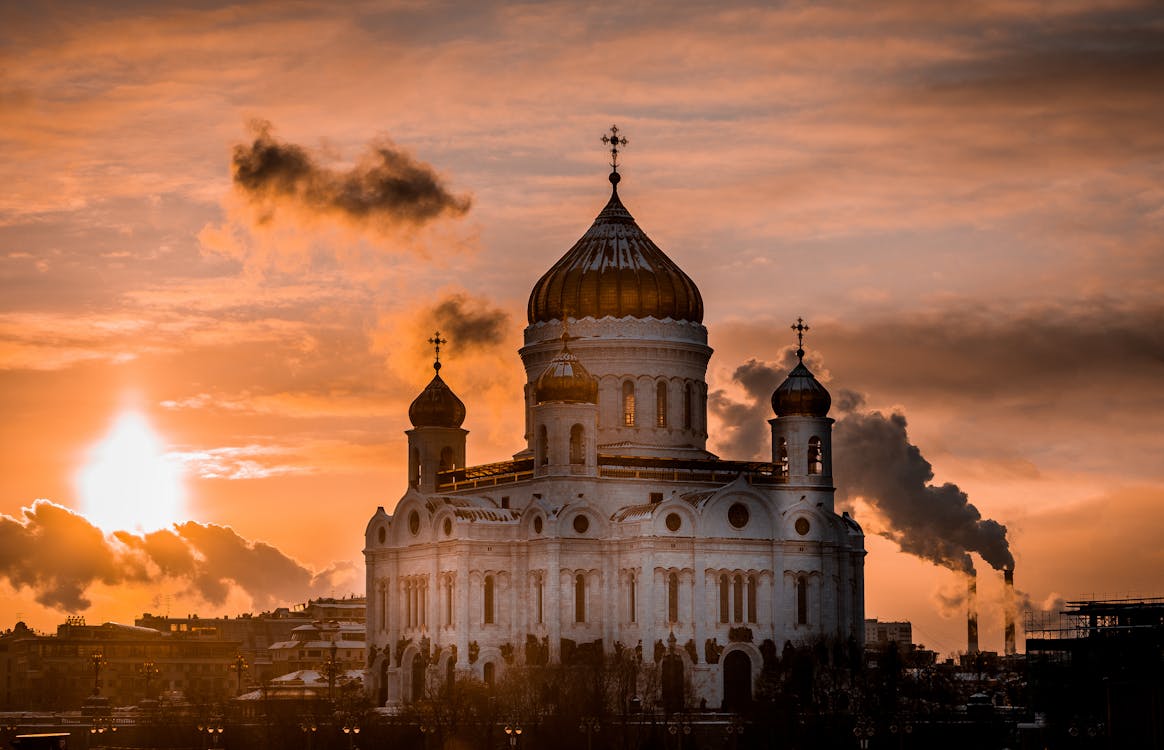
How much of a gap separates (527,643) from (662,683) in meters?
6.65

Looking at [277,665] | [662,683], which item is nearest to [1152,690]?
[662,683]

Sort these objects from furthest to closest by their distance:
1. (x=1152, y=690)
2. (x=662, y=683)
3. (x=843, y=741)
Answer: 1. (x=662, y=683)
2. (x=843, y=741)
3. (x=1152, y=690)

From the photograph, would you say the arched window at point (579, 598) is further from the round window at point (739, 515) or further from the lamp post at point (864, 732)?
the lamp post at point (864, 732)

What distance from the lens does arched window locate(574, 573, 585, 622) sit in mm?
114875

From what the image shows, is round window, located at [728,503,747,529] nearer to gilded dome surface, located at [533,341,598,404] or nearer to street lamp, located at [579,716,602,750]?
gilded dome surface, located at [533,341,598,404]

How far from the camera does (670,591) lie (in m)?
114

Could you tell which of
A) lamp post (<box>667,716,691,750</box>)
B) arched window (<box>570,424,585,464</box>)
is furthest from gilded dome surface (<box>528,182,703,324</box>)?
lamp post (<box>667,716,691,750</box>)

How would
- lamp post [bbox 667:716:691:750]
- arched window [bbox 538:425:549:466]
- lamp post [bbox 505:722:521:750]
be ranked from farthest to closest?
1. arched window [bbox 538:425:549:466]
2. lamp post [bbox 667:716:691:750]
3. lamp post [bbox 505:722:521:750]

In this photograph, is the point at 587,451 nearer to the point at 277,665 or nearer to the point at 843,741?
the point at 843,741

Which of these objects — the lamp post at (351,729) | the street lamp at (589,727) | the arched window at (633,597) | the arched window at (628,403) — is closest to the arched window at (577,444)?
the arched window at (628,403)

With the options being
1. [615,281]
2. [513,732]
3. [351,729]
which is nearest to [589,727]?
[513,732]

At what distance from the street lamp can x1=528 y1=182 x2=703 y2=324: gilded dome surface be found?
80.1 feet

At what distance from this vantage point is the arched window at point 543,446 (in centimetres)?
11650

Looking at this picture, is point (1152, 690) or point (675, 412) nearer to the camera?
point (1152, 690)
